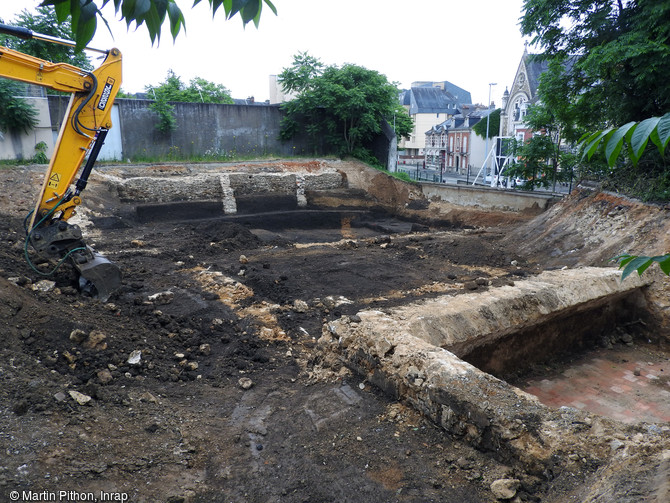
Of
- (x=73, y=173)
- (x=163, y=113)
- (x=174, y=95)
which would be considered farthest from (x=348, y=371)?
(x=174, y=95)

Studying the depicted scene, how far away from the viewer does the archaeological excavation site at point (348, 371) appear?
11.9 feet

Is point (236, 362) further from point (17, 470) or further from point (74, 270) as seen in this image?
point (74, 270)

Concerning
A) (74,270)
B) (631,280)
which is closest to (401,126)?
(631,280)

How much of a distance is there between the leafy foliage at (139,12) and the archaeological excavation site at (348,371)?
2.91m

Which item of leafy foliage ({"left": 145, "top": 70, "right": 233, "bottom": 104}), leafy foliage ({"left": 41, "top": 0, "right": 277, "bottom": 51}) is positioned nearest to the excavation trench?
leafy foliage ({"left": 41, "top": 0, "right": 277, "bottom": 51})

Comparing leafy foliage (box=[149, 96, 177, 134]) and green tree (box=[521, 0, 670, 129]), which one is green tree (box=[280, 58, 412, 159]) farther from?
green tree (box=[521, 0, 670, 129])

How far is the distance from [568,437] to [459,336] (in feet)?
7.81

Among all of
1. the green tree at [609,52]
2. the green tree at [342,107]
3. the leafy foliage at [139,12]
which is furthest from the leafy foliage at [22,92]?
the leafy foliage at [139,12]

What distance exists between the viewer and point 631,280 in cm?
805

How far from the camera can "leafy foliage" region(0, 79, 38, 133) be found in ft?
53.6

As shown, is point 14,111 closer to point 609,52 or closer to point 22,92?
point 22,92

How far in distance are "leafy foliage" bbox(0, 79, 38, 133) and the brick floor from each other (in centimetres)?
1786

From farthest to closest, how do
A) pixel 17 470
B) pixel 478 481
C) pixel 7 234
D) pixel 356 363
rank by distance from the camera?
pixel 7 234 → pixel 356 363 → pixel 478 481 → pixel 17 470

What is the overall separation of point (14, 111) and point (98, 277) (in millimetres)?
Result: 12770
